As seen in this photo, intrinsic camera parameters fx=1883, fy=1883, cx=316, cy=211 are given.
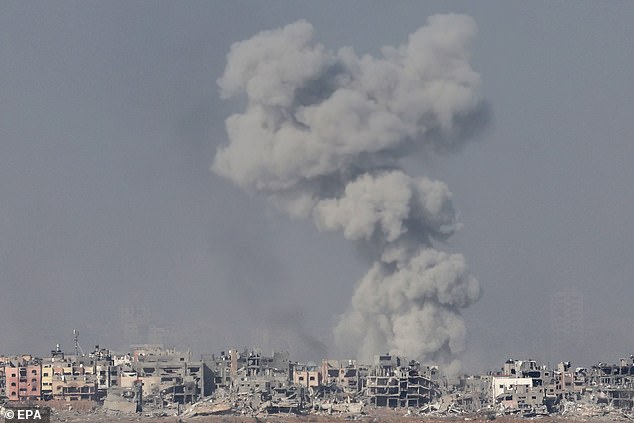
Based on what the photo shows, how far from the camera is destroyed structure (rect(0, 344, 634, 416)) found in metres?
116

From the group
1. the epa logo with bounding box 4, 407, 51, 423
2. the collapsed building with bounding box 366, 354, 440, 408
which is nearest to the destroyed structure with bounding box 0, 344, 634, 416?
the collapsed building with bounding box 366, 354, 440, 408

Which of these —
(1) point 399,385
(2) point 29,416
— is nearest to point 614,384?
(1) point 399,385

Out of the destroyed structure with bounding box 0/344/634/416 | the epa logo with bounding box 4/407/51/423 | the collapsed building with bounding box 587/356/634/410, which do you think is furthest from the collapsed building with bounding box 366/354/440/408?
the epa logo with bounding box 4/407/51/423

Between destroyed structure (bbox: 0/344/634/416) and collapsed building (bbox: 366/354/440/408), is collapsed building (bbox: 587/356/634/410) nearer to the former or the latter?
destroyed structure (bbox: 0/344/634/416)

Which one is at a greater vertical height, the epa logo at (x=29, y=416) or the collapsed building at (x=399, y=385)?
the collapsed building at (x=399, y=385)

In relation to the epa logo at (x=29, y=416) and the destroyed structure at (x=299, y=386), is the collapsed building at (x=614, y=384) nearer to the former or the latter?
the destroyed structure at (x=299, y=386)

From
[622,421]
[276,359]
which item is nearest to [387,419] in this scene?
[622,421]

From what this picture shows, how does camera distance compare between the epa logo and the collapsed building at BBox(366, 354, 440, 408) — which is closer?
the epa logo

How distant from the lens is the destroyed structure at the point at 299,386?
382ft

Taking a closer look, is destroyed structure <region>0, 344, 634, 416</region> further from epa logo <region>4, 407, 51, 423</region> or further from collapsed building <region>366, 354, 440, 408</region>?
epa logo <region>4, 407, 51, 423</region>

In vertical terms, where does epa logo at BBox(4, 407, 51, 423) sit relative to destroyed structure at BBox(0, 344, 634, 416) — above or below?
below

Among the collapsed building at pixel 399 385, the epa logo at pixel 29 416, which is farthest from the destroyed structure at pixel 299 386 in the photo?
the epa logo at pixel 29 416

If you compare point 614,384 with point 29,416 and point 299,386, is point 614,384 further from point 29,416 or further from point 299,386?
point 29,416

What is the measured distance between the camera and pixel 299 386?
401 feet
